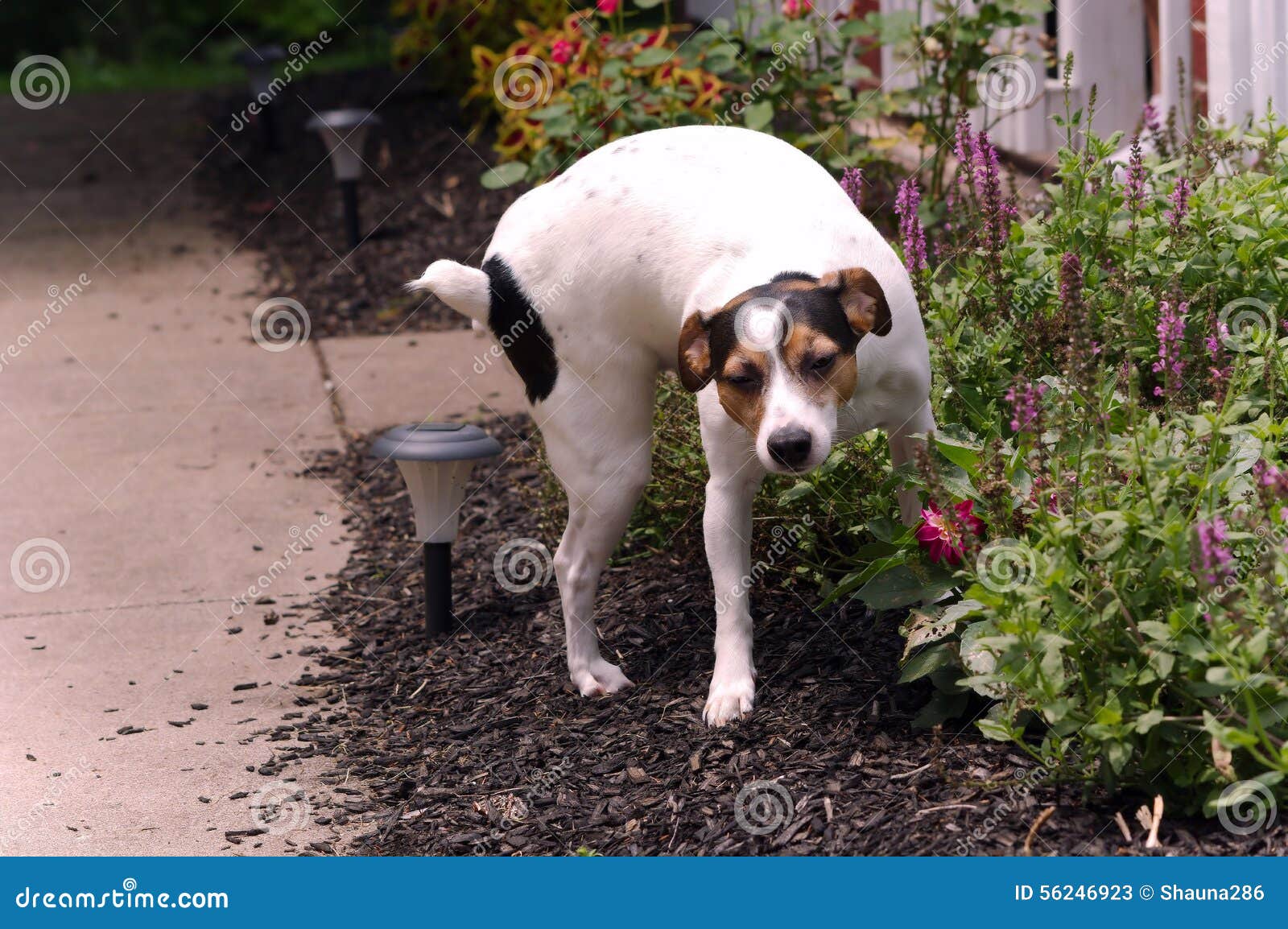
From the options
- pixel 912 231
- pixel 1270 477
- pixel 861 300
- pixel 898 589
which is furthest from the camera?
pixel 912 231

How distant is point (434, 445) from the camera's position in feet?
14.3

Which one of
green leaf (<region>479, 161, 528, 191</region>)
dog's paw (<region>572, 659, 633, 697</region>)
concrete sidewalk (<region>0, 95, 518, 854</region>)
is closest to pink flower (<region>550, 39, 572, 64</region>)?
green leaf (<region>479, 161, 528, 191</region>)

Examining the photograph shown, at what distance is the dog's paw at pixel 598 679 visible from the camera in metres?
4.02

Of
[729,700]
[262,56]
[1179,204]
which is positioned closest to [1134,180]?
[1179,204]

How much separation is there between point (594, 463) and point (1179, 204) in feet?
5.77

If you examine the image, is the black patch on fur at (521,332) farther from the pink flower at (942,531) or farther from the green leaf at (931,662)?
the green leaf at (931,662)

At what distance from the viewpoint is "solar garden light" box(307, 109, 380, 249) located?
8.86 m

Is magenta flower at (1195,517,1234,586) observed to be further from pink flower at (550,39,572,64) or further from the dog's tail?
pink flower at (550,39,572,64)

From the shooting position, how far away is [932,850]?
9.71 ft

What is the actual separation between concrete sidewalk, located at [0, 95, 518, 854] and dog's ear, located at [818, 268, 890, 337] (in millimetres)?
1683

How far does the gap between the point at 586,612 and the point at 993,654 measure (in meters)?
1.33

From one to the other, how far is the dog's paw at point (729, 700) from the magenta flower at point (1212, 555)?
1.27 m

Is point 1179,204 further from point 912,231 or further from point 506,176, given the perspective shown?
point 506,176

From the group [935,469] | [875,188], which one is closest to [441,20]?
[875,188]
